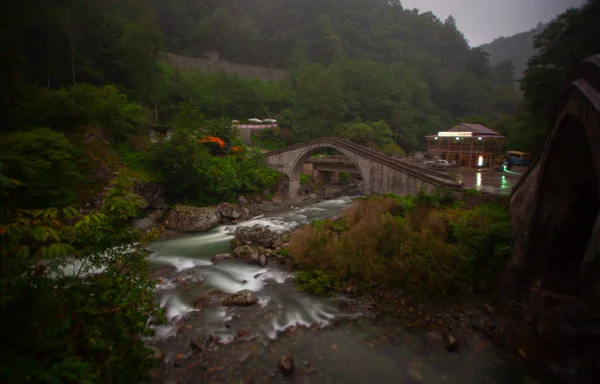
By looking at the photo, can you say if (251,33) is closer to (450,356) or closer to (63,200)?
(63,200)

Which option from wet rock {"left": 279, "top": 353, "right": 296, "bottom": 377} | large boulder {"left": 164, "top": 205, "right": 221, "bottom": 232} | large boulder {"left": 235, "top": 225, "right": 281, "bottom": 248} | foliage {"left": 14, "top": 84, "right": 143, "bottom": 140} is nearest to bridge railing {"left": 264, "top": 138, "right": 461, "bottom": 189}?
large boulder {"left": 235, "top": 225, "right": 281, "bottom": 248}

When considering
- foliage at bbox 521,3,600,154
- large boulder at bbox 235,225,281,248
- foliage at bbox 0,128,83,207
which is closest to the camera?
foliage at bbox 521,3,600,154

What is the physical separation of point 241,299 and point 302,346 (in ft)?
8.91

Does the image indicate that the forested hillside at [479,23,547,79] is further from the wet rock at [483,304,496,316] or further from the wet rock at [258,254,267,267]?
the wet rock at [258,254,267,267]

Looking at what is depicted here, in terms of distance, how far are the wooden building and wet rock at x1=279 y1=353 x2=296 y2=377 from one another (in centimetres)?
2606

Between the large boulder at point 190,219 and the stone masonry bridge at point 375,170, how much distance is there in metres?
10.4

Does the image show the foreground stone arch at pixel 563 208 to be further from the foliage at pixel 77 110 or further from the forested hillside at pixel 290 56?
the foliage at pixel 77 110

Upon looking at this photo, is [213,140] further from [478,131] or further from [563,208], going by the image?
[478,131]

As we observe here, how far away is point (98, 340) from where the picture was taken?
350 centimetres

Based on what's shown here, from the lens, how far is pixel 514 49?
3241 inches

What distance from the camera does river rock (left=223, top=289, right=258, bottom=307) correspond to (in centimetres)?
929

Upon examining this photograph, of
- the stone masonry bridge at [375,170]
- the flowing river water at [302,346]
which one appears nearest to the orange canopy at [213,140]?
the stone masonry bridge at [375,170]

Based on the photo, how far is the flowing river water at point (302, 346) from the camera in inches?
257

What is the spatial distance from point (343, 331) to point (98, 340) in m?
6.20
